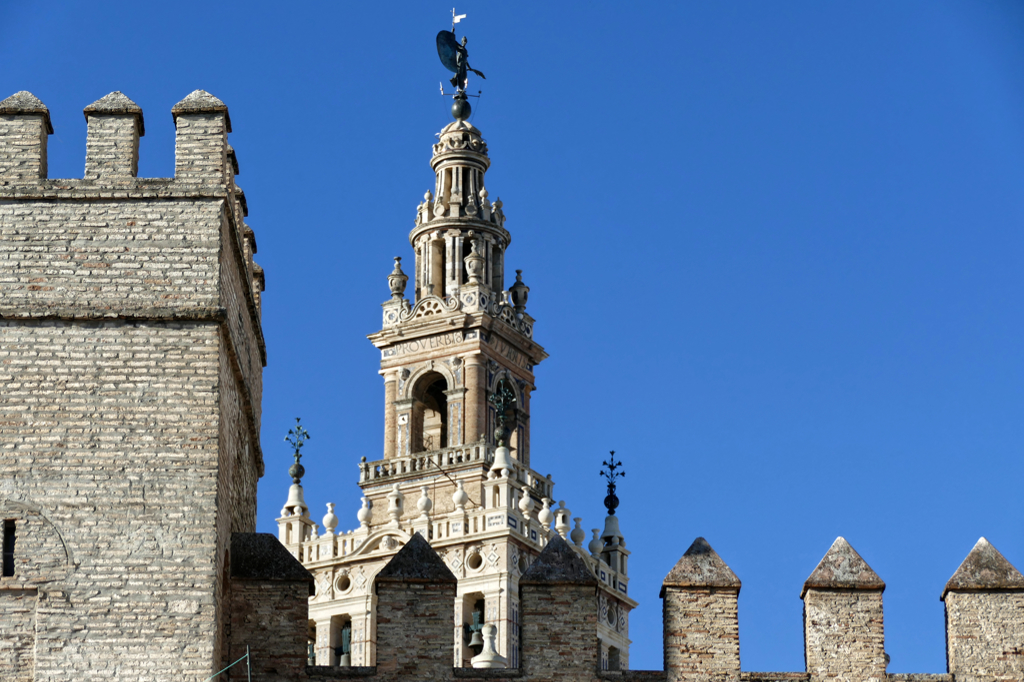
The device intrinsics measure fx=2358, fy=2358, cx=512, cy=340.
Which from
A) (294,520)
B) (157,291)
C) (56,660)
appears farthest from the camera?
(294,520)

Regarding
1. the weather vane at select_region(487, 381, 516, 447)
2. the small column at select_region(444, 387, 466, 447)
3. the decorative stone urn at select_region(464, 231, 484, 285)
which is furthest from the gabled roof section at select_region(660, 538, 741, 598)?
the decorative stone urn at select_region(464, 231, 484, 285)

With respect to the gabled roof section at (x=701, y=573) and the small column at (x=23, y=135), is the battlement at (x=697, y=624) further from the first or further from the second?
the small column at (x=23, y=135)

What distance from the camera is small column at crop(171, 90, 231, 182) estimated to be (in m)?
24.0

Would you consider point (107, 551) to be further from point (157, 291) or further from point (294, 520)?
point (294, 520)

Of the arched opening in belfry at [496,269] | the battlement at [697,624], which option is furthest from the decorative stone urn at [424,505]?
the battlement at [697,624]

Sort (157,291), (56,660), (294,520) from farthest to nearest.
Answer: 1. (294,520)
2. (157,291)
3. (56,660)

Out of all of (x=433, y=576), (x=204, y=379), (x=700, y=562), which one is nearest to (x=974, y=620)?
(x=700, y=562)

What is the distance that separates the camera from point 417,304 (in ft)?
225

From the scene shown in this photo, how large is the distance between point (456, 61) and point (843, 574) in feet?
169

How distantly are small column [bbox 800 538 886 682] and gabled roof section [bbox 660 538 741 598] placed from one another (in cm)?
80

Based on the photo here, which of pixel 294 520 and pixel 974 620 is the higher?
pixel 294 520

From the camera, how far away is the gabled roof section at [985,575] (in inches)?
922

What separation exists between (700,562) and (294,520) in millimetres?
42979

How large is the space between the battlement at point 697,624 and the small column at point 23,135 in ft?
18.0
